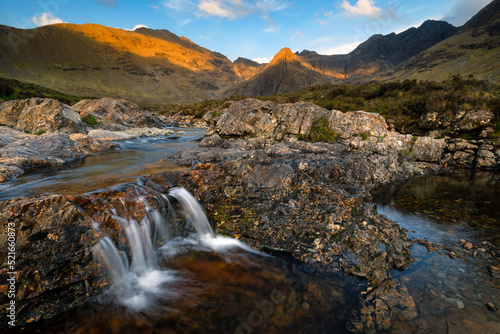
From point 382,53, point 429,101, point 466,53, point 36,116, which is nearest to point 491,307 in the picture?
point 429,101

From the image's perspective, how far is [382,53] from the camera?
167m

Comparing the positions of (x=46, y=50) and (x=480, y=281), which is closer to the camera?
(x=480, y=281)

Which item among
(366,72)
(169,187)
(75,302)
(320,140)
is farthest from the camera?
(366,72)

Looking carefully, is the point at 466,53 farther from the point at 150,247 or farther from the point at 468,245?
the point at 150,247

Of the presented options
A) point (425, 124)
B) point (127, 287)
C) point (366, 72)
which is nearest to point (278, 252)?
point (127, 287)

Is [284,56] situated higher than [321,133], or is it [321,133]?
[284,56]

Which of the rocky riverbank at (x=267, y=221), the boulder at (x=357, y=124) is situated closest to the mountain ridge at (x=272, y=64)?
the boulder at (x=357, y=124)

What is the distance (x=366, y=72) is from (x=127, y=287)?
191 metres

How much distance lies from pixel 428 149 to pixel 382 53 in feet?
670

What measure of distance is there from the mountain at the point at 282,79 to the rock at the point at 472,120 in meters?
127

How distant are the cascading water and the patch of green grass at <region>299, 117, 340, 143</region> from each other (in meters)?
12.5

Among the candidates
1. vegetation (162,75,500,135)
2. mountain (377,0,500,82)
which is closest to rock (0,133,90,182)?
vegetation (162,75,500,135)

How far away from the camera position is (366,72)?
6024 inches

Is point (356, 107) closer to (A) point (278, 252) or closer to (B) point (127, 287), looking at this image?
(A) point (278, 252)
